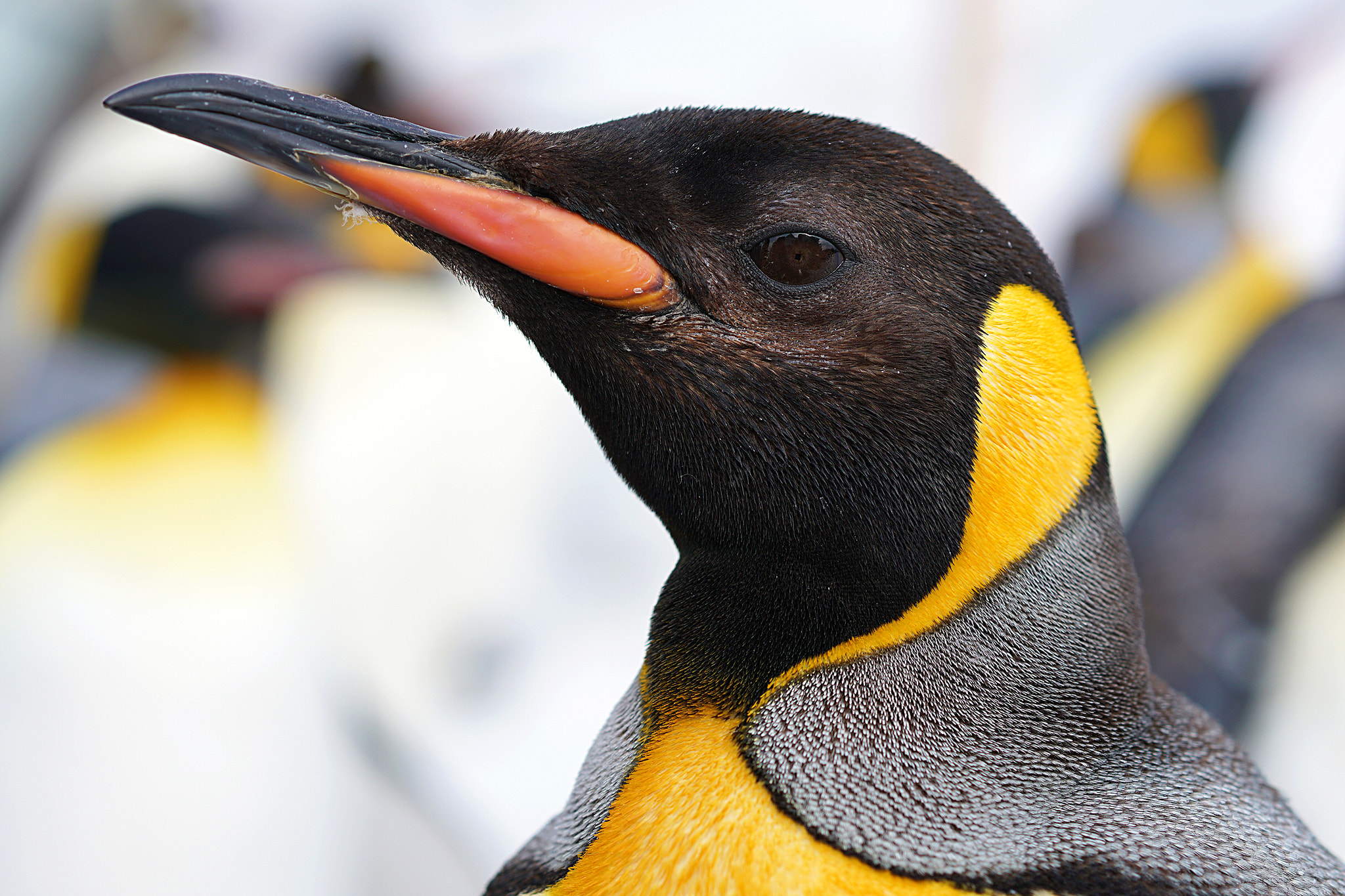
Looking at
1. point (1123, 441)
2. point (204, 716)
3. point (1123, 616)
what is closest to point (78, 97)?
point (204, 716)

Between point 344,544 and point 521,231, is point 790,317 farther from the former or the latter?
point 344,544

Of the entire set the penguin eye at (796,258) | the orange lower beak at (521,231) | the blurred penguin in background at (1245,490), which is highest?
the orange lower beak at (521,231)

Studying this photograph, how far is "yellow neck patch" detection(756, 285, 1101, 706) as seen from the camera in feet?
1.66

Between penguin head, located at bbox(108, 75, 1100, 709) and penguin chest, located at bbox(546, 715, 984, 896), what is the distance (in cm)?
10

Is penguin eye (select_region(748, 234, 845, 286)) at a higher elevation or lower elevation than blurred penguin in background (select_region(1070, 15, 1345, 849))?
higher

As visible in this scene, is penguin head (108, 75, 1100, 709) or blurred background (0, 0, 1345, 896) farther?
blurred background (0, 0, 1345, 896)

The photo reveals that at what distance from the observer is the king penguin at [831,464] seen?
1.57 feet

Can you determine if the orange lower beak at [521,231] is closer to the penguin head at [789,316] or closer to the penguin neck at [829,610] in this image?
the penguin head at [789,316]

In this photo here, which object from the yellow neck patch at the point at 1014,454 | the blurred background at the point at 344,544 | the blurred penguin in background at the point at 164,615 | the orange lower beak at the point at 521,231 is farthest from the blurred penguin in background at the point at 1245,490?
the orange lower beak at the point at 521,231

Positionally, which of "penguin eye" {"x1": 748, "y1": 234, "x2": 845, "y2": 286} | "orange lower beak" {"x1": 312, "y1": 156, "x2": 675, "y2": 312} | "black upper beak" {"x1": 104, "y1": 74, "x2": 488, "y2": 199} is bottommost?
"penguin eye" {"x1": 748, "y1": 234, "x2": 845, "y2": 286}

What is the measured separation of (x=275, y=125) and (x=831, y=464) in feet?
0.89

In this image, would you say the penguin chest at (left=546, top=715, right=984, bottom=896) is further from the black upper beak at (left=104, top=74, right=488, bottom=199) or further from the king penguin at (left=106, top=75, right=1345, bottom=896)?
the black upper beak at (left=104, top=74, right=488, bottom=199)

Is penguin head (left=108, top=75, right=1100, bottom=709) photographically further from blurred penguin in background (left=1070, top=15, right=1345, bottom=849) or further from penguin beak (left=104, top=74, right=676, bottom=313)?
blurred penguin in background (left=1070, top=15, right=1345, bottom=849)

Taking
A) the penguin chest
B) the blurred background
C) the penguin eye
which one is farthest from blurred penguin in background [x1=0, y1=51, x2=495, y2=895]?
the penguin eye
